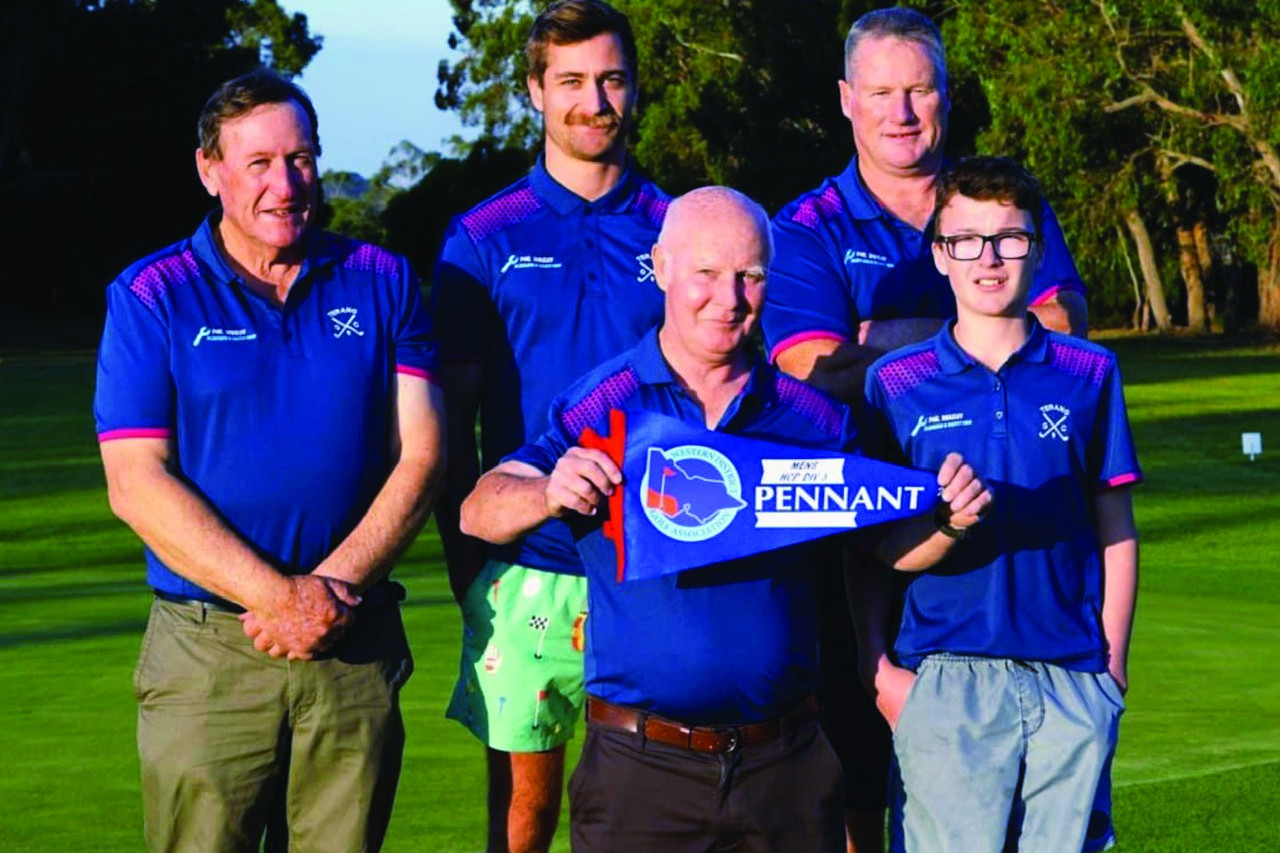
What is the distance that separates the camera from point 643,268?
16.7 feet

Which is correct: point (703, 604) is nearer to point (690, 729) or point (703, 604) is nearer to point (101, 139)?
point (690, 729)

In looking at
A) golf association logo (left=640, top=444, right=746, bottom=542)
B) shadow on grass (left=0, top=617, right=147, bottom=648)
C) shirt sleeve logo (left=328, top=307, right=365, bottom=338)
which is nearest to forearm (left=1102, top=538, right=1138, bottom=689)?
golf association logo (left=640, top=444, right=746, bottom=542)

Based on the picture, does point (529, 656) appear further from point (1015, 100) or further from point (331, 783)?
point (1015, 100)

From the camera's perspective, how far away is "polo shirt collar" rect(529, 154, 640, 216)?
5129 mm

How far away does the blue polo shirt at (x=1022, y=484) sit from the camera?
4297 mm

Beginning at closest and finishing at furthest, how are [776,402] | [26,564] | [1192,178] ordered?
[776,402] → [26,564] → [1192,178]

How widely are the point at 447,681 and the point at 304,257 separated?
163 inches

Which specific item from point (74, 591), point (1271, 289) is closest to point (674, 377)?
point (74, 591)

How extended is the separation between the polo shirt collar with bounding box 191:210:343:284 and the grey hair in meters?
1.29

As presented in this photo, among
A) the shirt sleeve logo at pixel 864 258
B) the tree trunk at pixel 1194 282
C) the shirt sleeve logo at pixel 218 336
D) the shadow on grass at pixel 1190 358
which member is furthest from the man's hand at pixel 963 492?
the tree trunk at pixel 1194 282

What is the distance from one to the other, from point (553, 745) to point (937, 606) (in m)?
1.22

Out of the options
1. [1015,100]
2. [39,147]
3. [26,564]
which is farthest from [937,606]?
[39,147]

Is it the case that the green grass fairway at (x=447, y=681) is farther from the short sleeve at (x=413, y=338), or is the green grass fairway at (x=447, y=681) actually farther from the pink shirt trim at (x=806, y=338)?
the pink shirt trim at (x=806, y=338)

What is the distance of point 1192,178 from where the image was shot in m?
48.0
